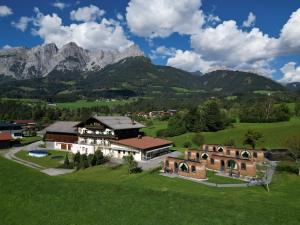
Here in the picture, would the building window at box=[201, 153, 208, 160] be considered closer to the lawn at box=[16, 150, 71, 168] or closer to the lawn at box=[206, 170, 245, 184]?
the lawn at box=[206, 170, 245, 184]

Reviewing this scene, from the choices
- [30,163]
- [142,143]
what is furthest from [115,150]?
[30,163]

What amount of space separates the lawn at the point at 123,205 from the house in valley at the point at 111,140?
24515 mm

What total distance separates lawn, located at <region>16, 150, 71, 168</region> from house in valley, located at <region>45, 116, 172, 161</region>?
4.38m

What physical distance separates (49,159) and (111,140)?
13.2 metres

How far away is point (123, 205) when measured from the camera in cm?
2417

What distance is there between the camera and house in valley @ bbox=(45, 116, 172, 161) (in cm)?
5653

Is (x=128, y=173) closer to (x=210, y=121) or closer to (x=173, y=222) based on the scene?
(x=173, y=222)

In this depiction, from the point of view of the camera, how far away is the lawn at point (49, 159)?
55.2m

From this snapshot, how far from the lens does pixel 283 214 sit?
75.9 ft

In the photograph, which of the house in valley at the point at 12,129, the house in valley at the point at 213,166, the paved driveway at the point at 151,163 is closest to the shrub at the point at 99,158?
the paved driveway at the point at 151,163

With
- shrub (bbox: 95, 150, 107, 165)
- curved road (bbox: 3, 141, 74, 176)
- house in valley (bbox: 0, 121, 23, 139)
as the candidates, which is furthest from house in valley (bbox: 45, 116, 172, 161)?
house in valley (bbox: 0, 121, 23, 139)

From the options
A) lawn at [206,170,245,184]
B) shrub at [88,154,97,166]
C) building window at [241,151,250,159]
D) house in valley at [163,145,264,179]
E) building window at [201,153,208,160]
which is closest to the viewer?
lawn at [206,170,245,184]

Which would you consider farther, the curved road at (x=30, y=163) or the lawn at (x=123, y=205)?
the curved road at (x=30, y=163)

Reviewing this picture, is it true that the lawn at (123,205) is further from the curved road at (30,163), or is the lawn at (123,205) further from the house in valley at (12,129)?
the house in valley at (12,129)
